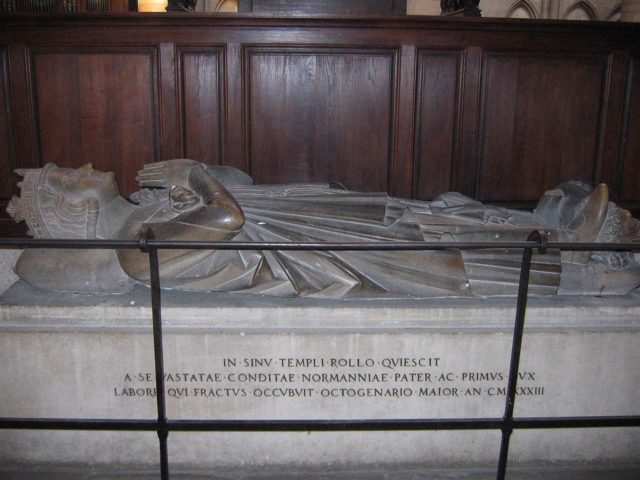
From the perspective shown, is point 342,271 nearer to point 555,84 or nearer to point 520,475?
point 520,475

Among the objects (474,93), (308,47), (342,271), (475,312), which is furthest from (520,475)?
(308,47)

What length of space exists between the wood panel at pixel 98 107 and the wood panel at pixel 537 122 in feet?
7.80

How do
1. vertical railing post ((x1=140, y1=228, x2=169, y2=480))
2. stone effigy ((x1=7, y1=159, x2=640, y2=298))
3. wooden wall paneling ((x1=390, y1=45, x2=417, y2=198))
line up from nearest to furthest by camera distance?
vertical railing post ((x1=140, y1=228, x2=169, y2=480)), stone effigy ((x1=7, y1=159, x2=640, y2=298)), wooden wall paneling ((x1=390, y1=45, x2=417, y2=198))

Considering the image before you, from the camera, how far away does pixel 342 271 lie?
2.46m

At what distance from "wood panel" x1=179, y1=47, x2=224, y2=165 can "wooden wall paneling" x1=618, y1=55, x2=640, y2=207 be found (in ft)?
9.49

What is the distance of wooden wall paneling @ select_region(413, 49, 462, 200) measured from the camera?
13.4 ft

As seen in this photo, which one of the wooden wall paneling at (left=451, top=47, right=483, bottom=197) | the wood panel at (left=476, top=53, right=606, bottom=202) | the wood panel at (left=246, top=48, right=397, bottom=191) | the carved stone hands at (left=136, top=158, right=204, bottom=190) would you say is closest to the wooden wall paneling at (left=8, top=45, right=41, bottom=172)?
the wood panel at (left=246, top=48, right=397, bottom=191)

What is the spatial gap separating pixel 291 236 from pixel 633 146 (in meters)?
3.02

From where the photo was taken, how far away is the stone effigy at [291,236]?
243cm

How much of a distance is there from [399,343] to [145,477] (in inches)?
44.5

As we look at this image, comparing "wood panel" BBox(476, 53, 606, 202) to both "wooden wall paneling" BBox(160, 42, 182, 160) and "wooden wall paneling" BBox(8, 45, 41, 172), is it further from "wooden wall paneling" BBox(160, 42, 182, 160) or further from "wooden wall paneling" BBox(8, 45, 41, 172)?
"wooden wall paneling" BBox(8, 45, 41, 172)

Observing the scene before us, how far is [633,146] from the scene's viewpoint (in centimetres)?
427

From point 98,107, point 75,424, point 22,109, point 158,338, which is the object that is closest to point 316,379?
point 158,338

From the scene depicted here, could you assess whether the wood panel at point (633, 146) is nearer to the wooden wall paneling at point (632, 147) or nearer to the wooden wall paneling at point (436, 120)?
the wooden wall paneling at point (632, 147)
